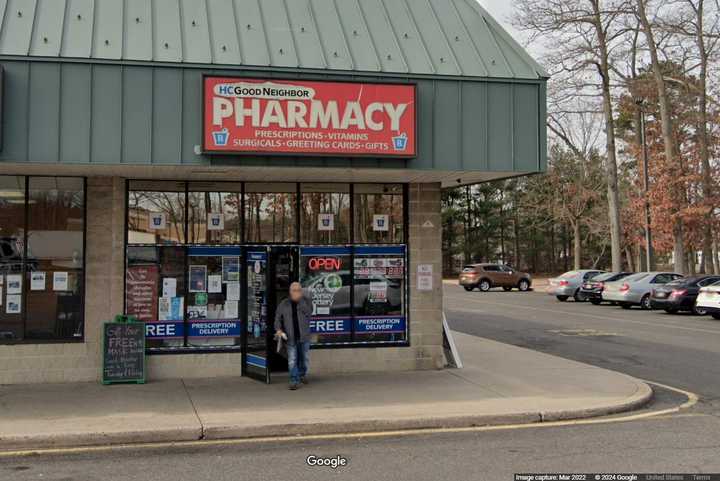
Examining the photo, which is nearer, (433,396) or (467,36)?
(433,396)

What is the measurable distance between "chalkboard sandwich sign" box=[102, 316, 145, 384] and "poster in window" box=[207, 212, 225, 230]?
5.82 feet

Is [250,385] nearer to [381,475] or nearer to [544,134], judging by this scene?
[381,475]

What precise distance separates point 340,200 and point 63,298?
4.37 m

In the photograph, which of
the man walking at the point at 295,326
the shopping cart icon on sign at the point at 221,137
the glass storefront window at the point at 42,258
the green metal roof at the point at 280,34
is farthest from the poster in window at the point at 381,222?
the glass storefront window at the point at 42,258

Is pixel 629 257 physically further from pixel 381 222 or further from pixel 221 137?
pixel 221 137

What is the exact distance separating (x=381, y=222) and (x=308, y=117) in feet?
8.80

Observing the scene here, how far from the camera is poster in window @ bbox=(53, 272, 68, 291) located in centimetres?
1052

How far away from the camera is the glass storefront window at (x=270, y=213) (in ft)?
37.3

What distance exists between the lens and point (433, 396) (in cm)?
985

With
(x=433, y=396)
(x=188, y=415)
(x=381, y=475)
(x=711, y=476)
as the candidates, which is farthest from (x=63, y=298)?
(x=711, y=476)

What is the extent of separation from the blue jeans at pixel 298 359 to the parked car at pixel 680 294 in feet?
66.6

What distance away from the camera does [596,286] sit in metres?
32.1

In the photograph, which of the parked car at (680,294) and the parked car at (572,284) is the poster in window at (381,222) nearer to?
the parked car at (680,294)

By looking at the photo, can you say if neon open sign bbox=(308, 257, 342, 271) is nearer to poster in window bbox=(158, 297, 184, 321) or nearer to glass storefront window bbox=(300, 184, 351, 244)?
glass storefront window bbox=(300, 184, 351, 244)
